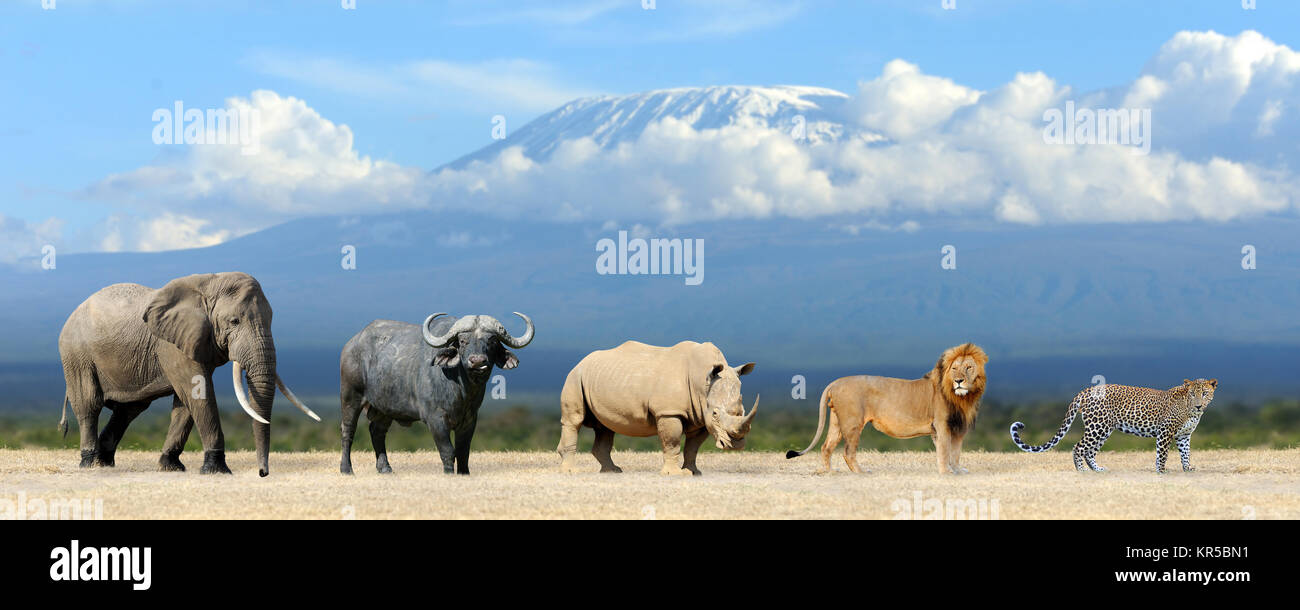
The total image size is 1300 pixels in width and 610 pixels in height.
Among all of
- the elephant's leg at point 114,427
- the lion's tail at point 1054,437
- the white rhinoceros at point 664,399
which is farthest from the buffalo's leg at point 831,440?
the elephant's leg at point 114,427

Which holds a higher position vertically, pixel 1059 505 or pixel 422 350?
pixel 422 350

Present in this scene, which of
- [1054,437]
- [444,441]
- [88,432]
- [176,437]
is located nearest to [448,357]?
[444,441]

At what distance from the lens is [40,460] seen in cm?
1994

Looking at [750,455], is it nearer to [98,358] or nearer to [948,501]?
[948,501]

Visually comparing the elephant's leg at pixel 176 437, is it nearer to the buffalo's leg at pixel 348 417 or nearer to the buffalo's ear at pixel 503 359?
the buffalo's leg at pixel 348 417

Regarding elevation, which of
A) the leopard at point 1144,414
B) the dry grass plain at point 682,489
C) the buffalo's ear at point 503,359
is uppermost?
the buffalo's ear at point 503,359

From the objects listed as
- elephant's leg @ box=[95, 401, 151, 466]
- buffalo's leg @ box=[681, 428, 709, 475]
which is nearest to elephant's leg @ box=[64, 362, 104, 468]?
elephant's leg @ box=[95, 401, 151, 466]

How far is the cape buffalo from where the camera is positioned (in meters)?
16.2

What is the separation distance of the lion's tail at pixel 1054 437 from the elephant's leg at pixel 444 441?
7.34 m

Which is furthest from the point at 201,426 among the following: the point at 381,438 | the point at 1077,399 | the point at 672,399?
the point at 1077,399

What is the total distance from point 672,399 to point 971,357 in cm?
391

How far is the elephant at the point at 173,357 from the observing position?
56.7 ft

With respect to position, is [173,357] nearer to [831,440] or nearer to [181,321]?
[181,321]

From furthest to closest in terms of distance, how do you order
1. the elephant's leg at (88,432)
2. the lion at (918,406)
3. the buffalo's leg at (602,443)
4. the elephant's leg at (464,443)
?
the elephant's leg at (88,432) < the buffalo's leg at (602,443) < the lion at (918,406) < the elephant's leg at (464,443)
